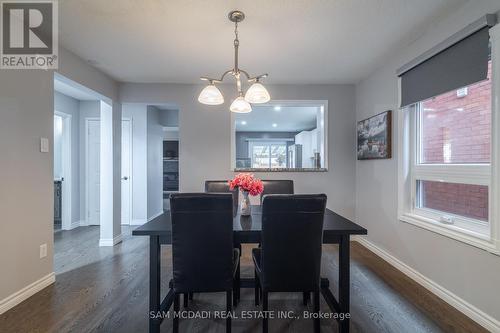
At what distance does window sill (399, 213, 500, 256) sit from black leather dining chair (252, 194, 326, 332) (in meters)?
1.21

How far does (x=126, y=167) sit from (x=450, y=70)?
4.93m

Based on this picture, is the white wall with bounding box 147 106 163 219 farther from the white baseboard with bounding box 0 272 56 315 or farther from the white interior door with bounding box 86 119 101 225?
the white baseboard with bounding box 0 272 56 315

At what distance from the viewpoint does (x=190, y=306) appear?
6.77ft

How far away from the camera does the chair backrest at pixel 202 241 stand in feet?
4.98

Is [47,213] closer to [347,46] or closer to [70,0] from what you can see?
[70,0]

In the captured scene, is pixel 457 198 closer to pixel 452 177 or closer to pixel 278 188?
pixel 452 177

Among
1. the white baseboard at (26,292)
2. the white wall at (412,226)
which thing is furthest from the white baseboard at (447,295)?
the white baseboard at (26,292)

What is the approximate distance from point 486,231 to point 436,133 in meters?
0.94

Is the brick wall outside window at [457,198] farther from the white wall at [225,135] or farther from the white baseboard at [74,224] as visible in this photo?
the white baseboard at [74,224]

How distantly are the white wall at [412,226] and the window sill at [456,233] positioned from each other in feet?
0.16

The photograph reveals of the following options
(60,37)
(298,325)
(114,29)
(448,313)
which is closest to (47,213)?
(60,37)

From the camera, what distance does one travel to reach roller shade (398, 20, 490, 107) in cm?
175

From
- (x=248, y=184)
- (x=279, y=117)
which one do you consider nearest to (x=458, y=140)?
(x=248, y=184)

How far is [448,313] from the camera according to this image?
1928 mm
